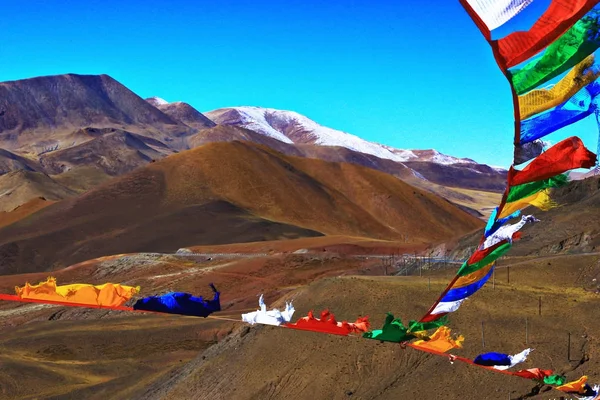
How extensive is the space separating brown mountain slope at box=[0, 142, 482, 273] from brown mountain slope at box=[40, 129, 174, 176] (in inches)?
2388

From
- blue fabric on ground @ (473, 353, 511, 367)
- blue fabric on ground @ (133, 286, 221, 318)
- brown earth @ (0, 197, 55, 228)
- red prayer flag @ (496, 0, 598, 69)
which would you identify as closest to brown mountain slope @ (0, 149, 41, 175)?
brown earth @ (0, 197, 55, 228)

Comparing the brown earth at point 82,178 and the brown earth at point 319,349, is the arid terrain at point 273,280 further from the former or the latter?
the brown earth at point 82,178

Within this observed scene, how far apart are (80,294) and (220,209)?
89837 millimetres

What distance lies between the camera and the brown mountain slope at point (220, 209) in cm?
8794

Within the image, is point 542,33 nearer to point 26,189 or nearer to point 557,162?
point 557,162

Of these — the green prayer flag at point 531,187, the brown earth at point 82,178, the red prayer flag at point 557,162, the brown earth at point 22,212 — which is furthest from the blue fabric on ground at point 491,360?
the brown earth at point 82,178

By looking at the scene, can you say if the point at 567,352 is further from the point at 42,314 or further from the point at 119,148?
the point at 119,148

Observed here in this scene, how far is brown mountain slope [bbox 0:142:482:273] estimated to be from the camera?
87.9 metres

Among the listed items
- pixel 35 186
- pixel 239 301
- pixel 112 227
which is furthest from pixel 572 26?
pixel 35 186

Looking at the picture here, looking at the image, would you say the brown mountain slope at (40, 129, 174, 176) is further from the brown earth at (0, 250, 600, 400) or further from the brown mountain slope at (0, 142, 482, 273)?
the brown earth at (0, 250, 600, 400)

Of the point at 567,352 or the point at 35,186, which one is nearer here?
the point at 567,352

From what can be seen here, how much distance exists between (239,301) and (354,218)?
59653 mm

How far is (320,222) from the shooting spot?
103188 millimetres

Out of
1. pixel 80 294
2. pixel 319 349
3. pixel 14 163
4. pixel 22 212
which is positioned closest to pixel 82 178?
pixel 14 163
